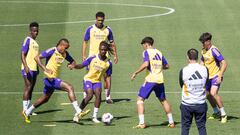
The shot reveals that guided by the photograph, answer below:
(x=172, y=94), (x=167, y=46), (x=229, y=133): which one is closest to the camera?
(x=229, y=133)

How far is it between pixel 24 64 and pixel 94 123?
2564 mm

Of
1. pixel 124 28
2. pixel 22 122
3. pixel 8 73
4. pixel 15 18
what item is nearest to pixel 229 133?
pixel 22 122

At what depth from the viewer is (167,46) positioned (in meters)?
33.9

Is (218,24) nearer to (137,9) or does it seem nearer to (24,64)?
(137,9)

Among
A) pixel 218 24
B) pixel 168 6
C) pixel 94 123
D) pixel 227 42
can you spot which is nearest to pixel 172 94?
pixel 94 123

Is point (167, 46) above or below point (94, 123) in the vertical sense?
above

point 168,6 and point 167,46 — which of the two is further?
point 168,6

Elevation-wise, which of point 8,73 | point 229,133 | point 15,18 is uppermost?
point 15,18

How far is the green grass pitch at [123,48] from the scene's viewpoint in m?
23.0

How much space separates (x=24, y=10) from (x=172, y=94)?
13.6 metres

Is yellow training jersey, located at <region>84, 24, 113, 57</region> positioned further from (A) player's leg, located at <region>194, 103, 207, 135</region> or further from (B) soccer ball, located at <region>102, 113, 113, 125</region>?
(A) player's leg, located at <region>194, 103, 207, 135</region>

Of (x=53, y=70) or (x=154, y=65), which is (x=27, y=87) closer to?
(x=53, y=70)

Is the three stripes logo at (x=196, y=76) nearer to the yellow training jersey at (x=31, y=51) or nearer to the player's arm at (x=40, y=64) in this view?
the player's arm at (x=40, y=64)

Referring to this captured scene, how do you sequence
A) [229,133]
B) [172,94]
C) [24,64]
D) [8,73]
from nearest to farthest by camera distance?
[229,133]
[24,64]
[172,94]
[8,73]
